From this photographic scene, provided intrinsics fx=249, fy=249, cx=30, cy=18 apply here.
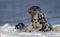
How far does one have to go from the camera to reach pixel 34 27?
1.76 metres

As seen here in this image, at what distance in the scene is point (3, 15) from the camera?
353 centimetres

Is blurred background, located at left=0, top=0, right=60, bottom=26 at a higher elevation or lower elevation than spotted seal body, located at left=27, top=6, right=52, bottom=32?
higher

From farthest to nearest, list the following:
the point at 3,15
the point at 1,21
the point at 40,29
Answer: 1. the point at 3,15
2. the point at 1,21
3. the point at 40,29

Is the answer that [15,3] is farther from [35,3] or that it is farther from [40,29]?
[40,29]

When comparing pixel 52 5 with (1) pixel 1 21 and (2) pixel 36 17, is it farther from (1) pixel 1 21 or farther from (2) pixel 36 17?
(2) pixel 36 17

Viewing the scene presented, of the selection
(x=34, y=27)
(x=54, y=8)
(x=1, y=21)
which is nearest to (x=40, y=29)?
(x=34, y=27)

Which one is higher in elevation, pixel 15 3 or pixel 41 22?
pixel 15 3

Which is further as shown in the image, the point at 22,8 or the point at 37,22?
the point at 22,8

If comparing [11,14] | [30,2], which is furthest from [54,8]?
[11,14]

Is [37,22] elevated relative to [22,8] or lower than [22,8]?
lower

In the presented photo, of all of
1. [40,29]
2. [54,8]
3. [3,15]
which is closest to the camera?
[40,29]

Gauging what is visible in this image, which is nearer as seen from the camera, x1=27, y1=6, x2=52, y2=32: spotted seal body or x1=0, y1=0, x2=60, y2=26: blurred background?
x1=27, y1=6, x2=52, y2=32: spotted seal body

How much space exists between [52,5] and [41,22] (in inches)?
82.0

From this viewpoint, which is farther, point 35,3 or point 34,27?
point 35,3
